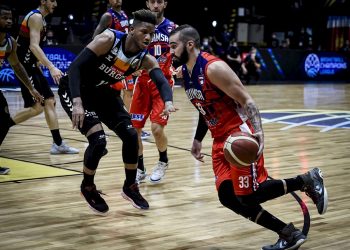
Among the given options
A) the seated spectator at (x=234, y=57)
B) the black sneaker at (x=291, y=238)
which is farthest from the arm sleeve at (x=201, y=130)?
the seated spectator at (x=234, y=57)

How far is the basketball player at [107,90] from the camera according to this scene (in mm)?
5133

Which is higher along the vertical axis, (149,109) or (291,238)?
(149,109)

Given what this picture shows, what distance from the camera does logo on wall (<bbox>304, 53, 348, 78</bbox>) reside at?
80.4 feet

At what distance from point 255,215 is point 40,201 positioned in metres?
2.26

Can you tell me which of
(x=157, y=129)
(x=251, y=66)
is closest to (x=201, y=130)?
(x=157, y=129)

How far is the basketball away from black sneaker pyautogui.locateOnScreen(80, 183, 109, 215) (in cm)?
152

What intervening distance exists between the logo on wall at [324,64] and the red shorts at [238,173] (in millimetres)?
20159

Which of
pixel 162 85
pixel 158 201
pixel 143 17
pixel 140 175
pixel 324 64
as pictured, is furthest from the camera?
pixel 324 64

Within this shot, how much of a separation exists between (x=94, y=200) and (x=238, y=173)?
4.99 feet

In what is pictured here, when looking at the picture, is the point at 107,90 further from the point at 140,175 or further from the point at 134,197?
the point at 140,175

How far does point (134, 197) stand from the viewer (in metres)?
5.64

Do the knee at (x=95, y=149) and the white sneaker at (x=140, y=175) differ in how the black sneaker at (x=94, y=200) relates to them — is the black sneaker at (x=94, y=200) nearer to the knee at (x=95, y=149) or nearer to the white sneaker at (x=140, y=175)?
the knee at (x=95, y=149)

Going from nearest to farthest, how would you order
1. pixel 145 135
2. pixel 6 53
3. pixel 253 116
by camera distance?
1. pixel 253 116
2. pixel 6 53
3. pixel 145 135

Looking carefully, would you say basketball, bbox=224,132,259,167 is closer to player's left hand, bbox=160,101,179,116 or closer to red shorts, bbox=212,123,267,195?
red shorts, bbox=212,123,267,195
